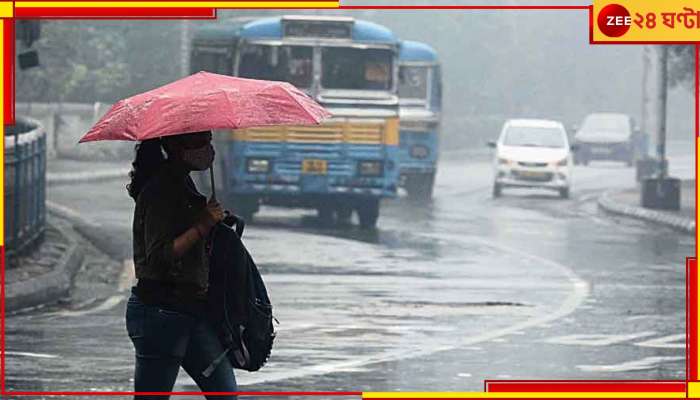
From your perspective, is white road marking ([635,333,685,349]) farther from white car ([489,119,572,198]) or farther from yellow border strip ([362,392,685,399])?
white car ([489,119,572,198])

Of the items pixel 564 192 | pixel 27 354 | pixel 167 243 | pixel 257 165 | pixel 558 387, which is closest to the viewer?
pixel 167 243

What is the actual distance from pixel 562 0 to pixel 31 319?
6.71 metres

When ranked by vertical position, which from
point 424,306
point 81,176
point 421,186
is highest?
point 424,306

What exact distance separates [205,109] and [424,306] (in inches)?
415

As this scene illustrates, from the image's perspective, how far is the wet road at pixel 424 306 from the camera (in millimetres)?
12406

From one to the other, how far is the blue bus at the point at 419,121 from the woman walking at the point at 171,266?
28.7 m

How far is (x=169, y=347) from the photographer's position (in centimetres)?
665

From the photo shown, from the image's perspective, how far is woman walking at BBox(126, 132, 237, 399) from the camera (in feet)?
21.3

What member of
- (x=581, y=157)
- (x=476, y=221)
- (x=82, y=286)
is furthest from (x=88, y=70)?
(x=82, y=286)

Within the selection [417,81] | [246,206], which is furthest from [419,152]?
[246,206]

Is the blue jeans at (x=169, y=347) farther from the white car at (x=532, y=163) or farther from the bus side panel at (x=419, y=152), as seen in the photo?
the white car at (x=532, y=163)

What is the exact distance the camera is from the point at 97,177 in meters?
41.3

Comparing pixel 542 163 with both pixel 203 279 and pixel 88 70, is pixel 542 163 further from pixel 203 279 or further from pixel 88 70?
pixel 203 279

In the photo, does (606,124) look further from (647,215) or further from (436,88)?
(647,215)
